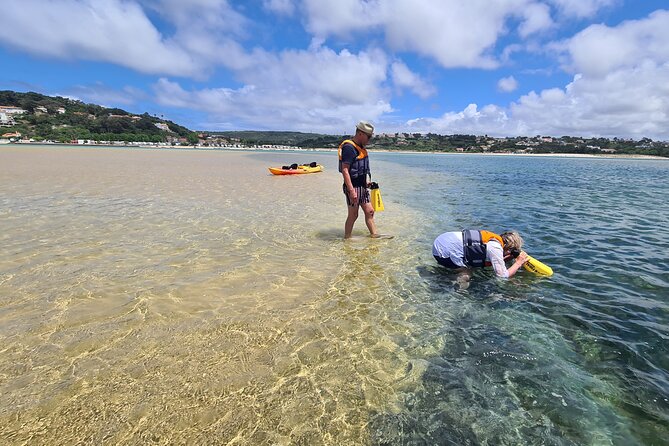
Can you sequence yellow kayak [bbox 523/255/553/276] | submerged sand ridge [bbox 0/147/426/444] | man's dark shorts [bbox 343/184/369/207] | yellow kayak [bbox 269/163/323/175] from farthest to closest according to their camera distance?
1. yellow kayak [bbox 269/163/323/175]
2. man's dark shorts [bbox 343/184/369/207]
3. yellow kayak [bbox 523/255/553/276]
4. submerged sand ridge [bbox 0/147/426/444]

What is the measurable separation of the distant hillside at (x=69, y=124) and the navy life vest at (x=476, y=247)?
529 feet

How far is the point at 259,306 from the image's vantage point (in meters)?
5.65

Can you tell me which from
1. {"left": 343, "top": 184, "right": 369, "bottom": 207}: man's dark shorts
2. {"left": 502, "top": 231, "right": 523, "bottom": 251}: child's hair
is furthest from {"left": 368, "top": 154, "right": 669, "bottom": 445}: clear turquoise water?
{"left": 343, "top": 184, "right": 369, "bottom": 207}: man's dark shorts

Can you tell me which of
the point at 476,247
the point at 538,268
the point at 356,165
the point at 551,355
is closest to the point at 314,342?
the point at 551,355

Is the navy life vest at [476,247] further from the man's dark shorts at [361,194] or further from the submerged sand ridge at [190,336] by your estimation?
the man's dark shorts at [361,194]

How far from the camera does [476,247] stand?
6902mm

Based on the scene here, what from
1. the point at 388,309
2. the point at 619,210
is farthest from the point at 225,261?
the point at 619,210

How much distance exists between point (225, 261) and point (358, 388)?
4854mm

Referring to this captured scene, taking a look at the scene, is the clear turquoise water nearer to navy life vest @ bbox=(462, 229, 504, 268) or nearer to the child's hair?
navy life vest @ bbox=(462, 229, 504, 268)

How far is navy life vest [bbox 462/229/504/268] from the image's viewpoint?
689cm

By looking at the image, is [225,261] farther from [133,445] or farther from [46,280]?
[133,445]

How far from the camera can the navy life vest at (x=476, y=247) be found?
6.89m

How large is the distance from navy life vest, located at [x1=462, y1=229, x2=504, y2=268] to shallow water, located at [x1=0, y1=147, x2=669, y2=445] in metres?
0.45

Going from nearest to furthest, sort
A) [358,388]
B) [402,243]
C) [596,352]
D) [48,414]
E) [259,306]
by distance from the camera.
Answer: [48,414]
[358,388]
[596,352]
[259,306]
[402,243]
